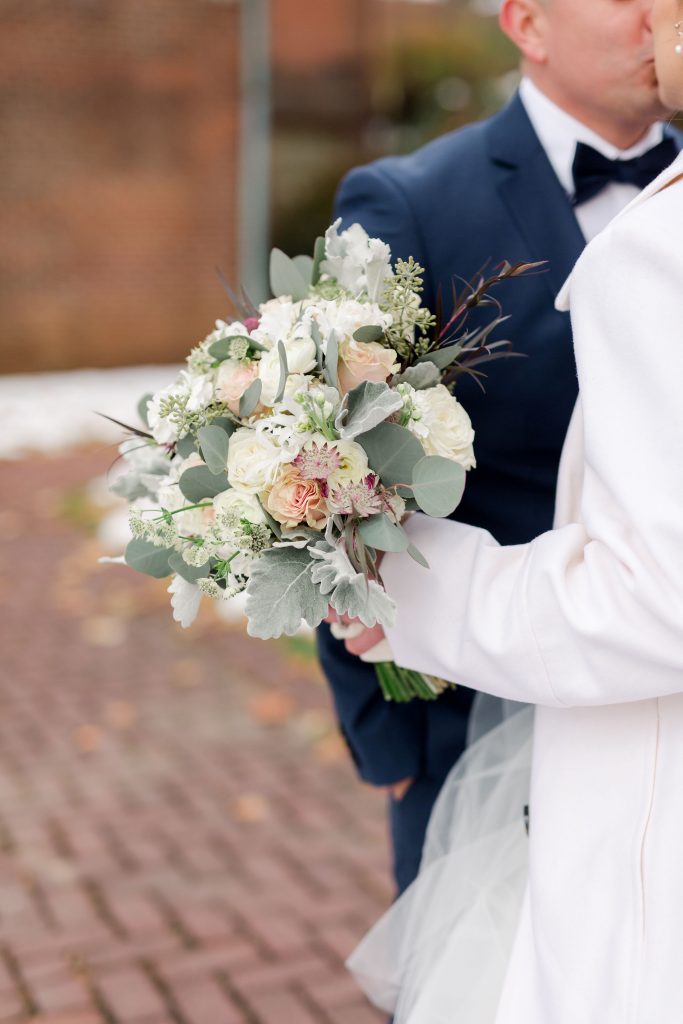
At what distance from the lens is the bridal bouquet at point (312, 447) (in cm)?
150

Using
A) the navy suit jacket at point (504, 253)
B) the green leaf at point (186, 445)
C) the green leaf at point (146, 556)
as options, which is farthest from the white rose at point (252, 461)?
the navy suit jacket at point (504, 253)

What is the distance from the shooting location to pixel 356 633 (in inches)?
→ 73.8

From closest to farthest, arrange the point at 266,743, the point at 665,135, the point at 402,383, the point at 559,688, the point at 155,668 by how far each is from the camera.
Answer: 1. the point at 559,688
2. the point at 402,383
3. the point at 665,135
4. the point at 266,743
5. the point at 155,668

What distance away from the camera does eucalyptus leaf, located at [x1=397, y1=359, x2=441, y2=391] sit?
64.0 inches

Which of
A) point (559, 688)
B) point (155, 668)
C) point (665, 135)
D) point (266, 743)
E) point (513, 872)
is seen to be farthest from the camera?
point (155, 668)

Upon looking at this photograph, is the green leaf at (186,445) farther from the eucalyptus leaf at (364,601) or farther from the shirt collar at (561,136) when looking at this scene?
the shirt collar at (561,136)

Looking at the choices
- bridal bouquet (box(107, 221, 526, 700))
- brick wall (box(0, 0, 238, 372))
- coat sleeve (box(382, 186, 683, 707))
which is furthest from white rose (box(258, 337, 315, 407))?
brick wall (box(0, 0, 238, 372))

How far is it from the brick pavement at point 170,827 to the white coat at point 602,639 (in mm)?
1817

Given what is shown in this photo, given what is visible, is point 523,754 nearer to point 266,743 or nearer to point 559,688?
point 559,688

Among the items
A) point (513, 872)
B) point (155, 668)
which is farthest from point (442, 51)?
point (513, 872)

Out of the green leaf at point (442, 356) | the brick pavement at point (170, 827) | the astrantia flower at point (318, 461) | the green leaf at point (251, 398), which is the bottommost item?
the brick pavement at point (170, 827)

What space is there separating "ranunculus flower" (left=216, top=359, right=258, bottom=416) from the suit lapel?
0.62 meters

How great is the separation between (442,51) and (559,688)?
13.4 metres

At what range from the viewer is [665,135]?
89.2 inches
